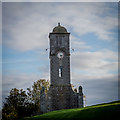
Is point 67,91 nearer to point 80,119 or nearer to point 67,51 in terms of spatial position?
point 67,51

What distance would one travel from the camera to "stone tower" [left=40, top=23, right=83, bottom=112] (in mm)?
37781

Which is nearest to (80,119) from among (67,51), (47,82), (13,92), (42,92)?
(42,92)

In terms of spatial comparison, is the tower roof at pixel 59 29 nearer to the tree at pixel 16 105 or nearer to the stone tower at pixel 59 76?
the stone tower at pixel 59 76

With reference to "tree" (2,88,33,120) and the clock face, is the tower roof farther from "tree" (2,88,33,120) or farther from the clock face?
"tree" (2,88,33,120)

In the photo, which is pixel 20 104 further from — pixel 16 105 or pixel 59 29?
pixel 59 29

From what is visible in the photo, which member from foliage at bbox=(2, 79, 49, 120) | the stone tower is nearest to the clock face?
the stone tower

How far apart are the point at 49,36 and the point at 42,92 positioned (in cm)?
893

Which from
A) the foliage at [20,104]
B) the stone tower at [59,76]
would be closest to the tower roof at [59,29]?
the stone tower at [59,76]

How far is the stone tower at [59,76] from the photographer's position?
3778 centimetres

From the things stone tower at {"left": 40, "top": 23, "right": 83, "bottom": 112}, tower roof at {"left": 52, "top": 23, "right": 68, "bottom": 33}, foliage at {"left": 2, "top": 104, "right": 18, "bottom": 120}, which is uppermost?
tower roof at {"left": 52, "top": 23, "right": 68, "bottom": 33}

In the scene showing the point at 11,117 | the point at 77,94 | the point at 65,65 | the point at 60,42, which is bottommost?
the point at 11,117

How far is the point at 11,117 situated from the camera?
37.0 metres

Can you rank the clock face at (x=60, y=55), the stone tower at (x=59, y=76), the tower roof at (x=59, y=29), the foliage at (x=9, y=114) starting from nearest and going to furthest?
the foliage at (x=9, y=114), the stone tower at (x=59, y=76), the clock face at (x=60, y=55), the tower roof at (x=59, y=29)

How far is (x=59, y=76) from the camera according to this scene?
39.0 meters
